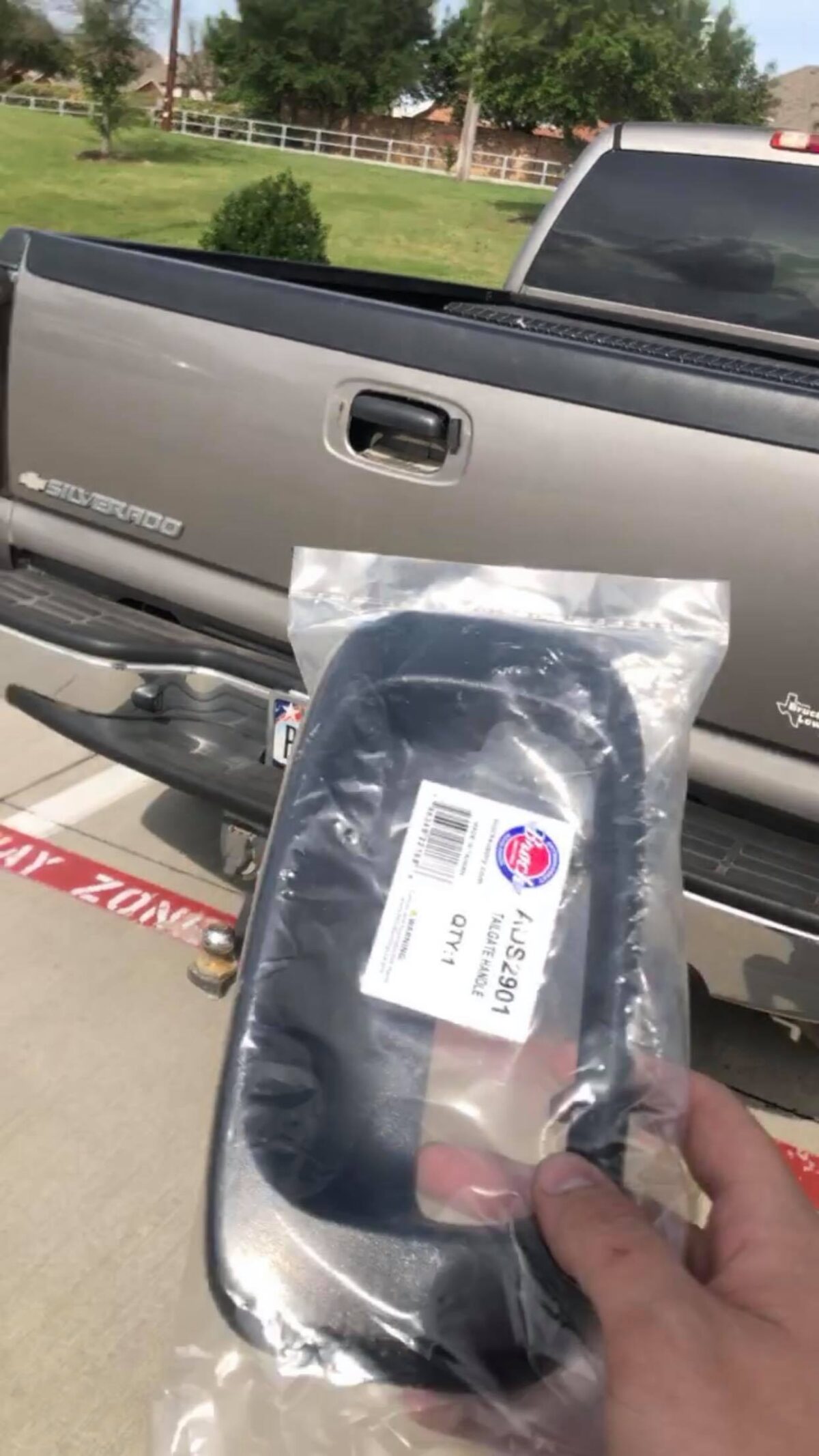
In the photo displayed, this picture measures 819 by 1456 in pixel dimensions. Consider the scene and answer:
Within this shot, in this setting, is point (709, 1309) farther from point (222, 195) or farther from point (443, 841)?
point (222, 195)

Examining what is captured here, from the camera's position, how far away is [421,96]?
63.3m

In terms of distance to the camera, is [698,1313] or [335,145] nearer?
[698,1313]

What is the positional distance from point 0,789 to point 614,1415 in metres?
3.17

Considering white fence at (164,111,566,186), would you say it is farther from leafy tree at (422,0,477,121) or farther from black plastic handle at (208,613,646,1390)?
black plastic handle at (208,613,646,1390)

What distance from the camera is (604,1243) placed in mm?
1169

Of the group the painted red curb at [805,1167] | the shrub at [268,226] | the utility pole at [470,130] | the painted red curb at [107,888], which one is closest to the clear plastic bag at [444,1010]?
the painted red curb at [805,1167]

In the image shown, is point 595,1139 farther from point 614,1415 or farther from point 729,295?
point 729,295

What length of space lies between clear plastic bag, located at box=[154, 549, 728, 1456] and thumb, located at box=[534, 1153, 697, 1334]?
10 centimetres

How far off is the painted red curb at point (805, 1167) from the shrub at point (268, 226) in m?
14.0

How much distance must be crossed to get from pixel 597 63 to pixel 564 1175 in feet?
165

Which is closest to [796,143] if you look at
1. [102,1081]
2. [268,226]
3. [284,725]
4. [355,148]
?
[284,725]

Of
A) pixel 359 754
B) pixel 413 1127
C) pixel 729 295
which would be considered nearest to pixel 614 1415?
pixel 413 1127

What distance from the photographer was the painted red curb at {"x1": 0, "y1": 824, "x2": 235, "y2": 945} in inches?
132

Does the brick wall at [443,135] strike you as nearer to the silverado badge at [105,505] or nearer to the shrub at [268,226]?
the shrub at [268,226]
